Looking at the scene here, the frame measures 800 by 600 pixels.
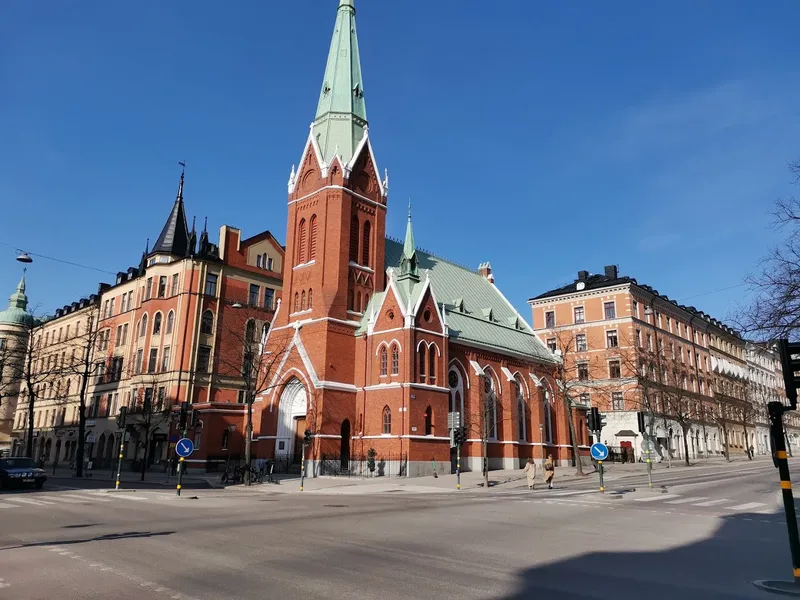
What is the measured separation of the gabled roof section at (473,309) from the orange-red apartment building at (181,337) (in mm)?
15011

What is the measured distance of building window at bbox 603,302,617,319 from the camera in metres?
64.4

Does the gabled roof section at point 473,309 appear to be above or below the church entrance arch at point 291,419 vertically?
above

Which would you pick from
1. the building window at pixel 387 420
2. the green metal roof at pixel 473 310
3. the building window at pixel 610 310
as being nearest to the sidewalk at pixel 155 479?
the building window at pixel 387 420

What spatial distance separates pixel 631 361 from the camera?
5947cm

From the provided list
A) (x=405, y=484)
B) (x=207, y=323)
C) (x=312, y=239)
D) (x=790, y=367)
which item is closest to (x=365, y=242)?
(x=312, y=239)

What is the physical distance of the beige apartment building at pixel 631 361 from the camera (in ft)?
201

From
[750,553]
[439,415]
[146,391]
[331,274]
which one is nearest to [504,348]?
[439,415]

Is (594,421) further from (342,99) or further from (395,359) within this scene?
(342,99)

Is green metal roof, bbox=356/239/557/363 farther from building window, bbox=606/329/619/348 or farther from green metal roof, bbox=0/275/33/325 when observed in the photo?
green metal roof, bbox=0/275/33/325

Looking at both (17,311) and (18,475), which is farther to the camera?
(17,311)

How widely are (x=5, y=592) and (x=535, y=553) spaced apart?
26.7ft

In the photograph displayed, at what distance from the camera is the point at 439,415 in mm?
41781

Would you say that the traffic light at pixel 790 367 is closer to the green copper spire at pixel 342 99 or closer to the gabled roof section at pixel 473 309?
the gabled roof section at pixel 473 309

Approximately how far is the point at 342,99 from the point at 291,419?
2557 centimetres
